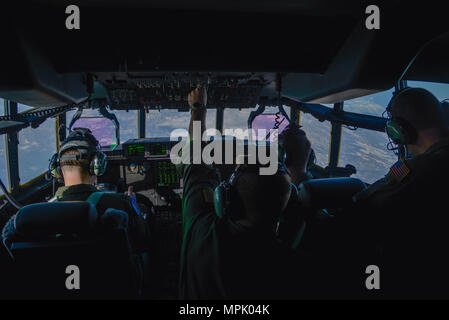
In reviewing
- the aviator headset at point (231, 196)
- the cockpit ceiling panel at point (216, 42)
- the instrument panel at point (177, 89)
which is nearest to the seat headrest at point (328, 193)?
the aviator headset at point (231, 196)

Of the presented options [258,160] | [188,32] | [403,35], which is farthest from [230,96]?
[258,160]

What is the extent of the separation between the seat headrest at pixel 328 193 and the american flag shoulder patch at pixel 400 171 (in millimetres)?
140

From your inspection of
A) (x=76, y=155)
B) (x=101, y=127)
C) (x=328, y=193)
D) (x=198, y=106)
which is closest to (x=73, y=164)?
(x=76, y=155)

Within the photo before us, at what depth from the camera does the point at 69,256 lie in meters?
1.02

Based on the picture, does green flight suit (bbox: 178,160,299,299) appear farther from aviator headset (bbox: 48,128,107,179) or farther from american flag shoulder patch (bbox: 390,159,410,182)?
aviator headset (bbox: 48,128,107,179)

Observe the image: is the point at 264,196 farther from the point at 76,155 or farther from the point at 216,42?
the point at 76,155

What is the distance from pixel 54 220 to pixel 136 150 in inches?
77.0

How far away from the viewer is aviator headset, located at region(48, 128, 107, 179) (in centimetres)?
148

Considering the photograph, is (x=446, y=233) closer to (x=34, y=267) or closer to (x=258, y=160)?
(x=258, y=160)

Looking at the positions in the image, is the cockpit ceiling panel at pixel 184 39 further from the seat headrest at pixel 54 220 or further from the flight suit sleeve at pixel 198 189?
the seat headrest at pixel 54 220

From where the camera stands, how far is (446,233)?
891 mm

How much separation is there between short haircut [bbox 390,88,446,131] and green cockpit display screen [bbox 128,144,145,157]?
2.58 metres

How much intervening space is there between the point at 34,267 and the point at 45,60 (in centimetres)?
109

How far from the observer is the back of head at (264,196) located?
2.55 ft
